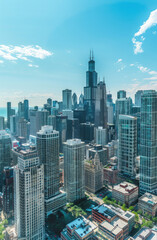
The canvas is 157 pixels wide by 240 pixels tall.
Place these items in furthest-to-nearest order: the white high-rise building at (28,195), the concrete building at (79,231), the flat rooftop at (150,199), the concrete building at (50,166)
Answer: the concrete building at (50,166), the flat rooftop at (150,199), the white high-rise building at (28,195), the concrete building at (79,231)

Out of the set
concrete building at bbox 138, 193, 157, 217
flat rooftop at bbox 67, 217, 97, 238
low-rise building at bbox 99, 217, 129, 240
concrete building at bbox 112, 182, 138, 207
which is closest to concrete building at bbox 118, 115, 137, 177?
concrete building at bbox 112, 182, 138, 207

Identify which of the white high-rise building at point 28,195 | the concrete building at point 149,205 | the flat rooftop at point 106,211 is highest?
the white high-rise building at point 28,195

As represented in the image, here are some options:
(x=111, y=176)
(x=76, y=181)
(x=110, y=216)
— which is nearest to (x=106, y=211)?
(x=110, y=216)

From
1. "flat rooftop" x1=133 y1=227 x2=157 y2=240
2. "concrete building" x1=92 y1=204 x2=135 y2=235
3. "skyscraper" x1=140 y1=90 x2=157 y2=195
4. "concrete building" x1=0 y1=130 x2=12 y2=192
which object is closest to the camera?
"flat rooftop" x1=133 y1=227 x2=157 y2=240

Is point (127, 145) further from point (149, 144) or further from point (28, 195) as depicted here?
point (28, 195)

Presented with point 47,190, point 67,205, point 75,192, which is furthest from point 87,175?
point 47,190

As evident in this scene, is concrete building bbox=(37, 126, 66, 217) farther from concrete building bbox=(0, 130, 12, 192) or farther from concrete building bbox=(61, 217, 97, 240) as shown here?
concrete building bbox=(0, 130, 12, 192)

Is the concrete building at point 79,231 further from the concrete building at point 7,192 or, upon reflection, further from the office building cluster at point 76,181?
the concrete building at point 7,192

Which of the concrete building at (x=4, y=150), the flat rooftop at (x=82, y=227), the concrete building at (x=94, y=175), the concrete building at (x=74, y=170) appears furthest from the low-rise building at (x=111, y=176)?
the concrete building at (x=4, y=150)
